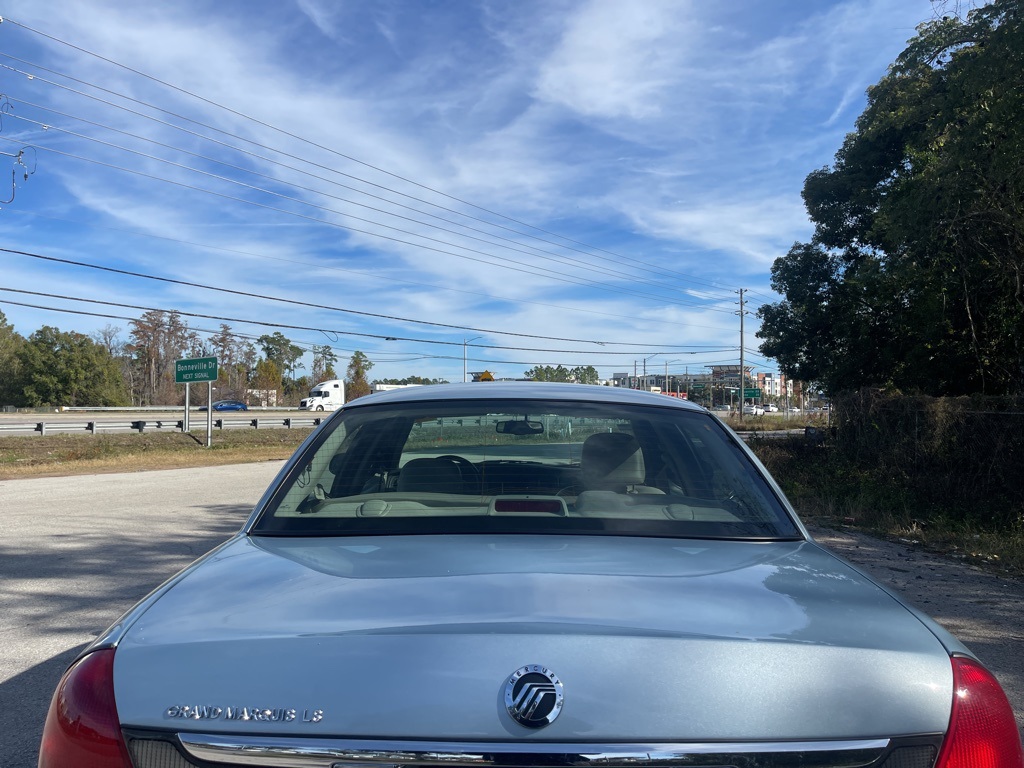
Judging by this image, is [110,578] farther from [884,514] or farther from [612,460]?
[884,514]

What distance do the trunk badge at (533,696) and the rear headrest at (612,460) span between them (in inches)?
60.5

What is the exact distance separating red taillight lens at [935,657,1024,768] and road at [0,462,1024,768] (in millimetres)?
2962

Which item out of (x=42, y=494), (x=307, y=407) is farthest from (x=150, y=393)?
(x=42, y=494)

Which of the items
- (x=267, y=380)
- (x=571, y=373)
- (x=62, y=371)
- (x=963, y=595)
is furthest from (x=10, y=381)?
(x=963, y=595)

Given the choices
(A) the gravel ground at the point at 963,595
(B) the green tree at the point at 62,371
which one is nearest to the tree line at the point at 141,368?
(B) the green tree at the point at 62,371

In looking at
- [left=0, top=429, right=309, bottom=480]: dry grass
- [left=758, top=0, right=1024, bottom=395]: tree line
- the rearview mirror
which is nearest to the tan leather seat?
the rearview mirror

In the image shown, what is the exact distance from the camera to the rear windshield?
241cm

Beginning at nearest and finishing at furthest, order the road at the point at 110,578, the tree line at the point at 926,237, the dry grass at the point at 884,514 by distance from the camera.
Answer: the road at the point at 110,578, the dry grass at the point at 884,514, the tree line at the point at 926,237

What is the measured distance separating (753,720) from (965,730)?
443 mm

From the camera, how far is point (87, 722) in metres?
1.45

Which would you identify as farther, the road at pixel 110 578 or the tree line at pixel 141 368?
the tree line at pixel 141 368

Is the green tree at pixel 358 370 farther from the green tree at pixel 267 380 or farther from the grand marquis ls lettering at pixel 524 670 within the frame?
the grand marquis ls lettering at pixel 524 670

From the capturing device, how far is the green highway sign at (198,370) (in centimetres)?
3079

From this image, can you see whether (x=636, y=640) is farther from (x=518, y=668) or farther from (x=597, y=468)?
(x=597, y=468)
